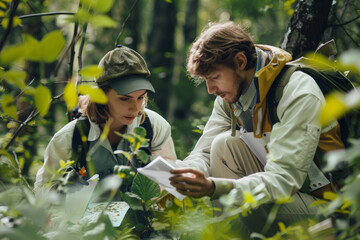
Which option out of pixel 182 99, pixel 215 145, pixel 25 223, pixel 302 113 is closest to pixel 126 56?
pixel 215 145

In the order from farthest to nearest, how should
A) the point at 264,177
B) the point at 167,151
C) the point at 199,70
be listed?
the point at 167,151 < the point at 199,70 < the point at 264,177

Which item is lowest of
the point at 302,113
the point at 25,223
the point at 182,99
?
the point at 182,99

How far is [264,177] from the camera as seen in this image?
1.99 meters

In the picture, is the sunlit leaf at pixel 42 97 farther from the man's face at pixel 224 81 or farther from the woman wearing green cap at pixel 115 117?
the woman wearing green cap at pixel 115 117

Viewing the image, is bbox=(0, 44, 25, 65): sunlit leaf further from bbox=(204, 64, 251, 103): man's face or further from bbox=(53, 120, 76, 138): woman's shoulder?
bbox=(53, 120, 76, 138): woman's shoulder

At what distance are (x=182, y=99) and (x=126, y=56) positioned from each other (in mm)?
4525

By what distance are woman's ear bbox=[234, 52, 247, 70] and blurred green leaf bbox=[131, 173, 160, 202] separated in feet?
3.26

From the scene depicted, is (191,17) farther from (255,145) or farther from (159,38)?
(255,145)

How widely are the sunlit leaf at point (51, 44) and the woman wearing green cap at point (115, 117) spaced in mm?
1839

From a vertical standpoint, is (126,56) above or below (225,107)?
above

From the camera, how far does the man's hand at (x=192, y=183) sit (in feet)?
6.34

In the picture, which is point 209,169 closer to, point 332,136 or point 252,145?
point 252,145

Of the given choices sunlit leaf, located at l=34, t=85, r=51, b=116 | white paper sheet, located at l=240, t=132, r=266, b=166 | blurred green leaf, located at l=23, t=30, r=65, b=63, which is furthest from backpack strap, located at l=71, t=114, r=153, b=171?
blurred green leaf, located at l=23, t=30, r=65, b=63

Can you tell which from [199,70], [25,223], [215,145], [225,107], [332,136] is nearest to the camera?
[25,223]
